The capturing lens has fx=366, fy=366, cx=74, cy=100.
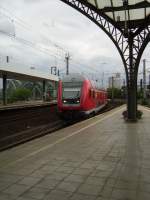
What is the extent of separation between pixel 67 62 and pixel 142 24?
163 feet

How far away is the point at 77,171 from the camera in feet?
23.8

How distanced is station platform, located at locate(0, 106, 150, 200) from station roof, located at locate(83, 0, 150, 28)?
8.52m

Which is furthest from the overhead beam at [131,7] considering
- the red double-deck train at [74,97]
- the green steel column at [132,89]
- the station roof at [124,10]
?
the red double-deck train at [74,97]

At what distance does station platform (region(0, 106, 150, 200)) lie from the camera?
5.75 meters

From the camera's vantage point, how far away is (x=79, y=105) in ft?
74.4

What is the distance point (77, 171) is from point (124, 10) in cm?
1257

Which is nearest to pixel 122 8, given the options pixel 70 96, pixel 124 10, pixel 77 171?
pixel 124 10

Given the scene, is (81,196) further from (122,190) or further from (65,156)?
(65,156)

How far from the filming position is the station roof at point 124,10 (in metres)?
17.6

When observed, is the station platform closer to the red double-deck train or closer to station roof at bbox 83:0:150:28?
station roof at bbox 83:0:150:28

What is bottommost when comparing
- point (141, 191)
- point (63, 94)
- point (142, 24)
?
point (141, 191)

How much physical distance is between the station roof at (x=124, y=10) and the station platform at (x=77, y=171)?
27.9 ft

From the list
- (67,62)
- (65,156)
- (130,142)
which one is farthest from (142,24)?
(67,62)

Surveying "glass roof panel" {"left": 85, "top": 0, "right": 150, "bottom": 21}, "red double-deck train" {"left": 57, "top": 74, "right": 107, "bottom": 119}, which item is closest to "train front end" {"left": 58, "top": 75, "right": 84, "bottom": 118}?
"red double-deck train" {"left": 57, "top": 74, "right": 107, "bottom": 119}
